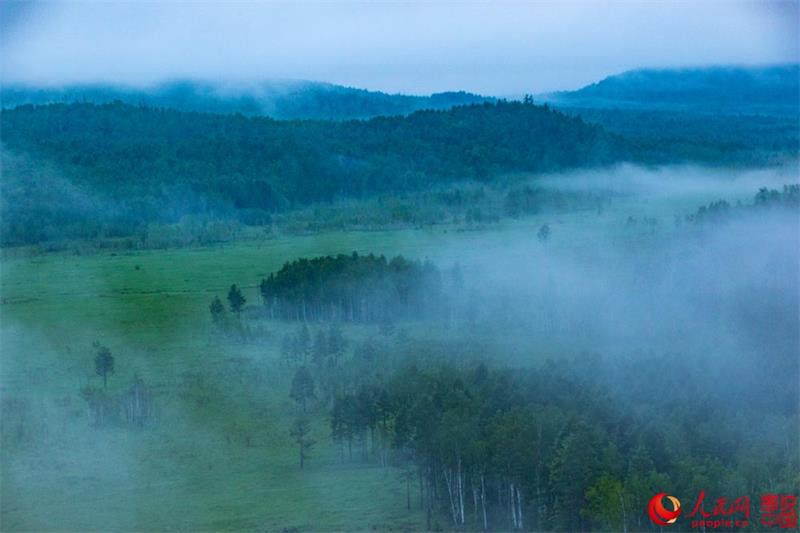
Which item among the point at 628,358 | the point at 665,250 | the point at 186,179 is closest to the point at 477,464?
the point at 628,358

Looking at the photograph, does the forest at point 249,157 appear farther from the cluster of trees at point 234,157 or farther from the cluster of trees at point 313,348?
the cluster of trees at point 313,348

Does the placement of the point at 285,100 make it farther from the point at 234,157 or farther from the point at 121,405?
the point at 121,405

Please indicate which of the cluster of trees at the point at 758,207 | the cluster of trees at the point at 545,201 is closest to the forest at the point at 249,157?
the cluster of trees at the point at 545,201

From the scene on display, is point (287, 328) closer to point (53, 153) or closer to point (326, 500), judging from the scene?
point (326, 500)
